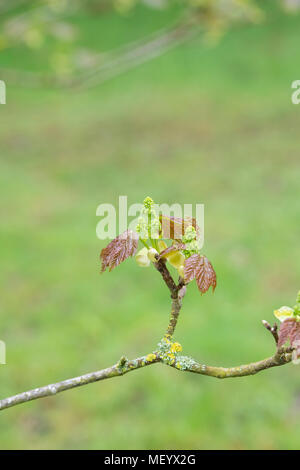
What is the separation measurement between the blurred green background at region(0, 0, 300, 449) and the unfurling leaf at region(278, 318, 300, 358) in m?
3.53

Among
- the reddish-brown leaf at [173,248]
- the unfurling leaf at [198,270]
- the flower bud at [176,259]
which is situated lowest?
the unfurling leaf at [198,270]

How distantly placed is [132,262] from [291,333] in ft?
19.7

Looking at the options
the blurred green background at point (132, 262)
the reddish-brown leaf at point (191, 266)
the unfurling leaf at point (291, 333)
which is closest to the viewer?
the unfurling leaf at point (291, 333)

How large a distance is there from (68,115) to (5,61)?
239cm

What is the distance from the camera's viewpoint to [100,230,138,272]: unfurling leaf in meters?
1.39

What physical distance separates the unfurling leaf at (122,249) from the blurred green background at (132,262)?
11.4ft

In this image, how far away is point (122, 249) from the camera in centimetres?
140

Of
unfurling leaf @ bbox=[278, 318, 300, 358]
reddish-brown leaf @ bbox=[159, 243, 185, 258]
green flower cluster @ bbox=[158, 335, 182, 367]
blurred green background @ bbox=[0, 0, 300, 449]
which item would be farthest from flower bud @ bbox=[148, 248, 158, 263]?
blurred green background @ bbox=[0, 0, 300, 449]

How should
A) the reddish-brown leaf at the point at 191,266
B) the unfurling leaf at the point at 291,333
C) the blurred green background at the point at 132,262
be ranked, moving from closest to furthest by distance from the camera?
the unfurling leaf at the point at 291,333
the reddish-brown leaf at the point at 191,266
the blurred green background at the point at 132,262

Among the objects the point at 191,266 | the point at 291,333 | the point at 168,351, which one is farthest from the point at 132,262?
the point at 291,333


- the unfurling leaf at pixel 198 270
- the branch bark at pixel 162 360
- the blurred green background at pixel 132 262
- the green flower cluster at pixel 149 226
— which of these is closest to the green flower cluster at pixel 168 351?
the branch bark at pixel 162 360

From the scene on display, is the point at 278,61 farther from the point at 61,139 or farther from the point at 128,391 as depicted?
the point at 128,391

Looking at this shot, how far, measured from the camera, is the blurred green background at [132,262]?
4871 millimetres

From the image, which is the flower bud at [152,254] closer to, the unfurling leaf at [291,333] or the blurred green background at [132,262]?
the unfurling leaf at [291,333]
